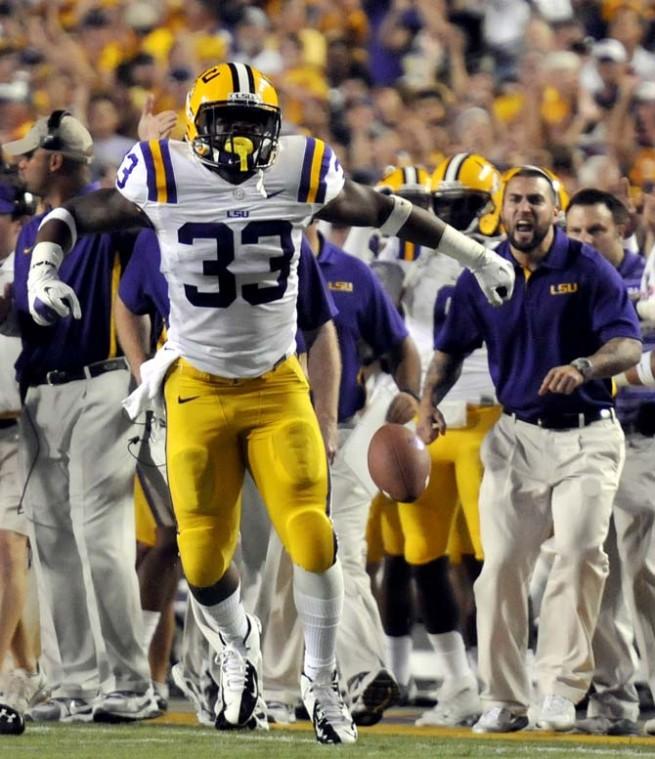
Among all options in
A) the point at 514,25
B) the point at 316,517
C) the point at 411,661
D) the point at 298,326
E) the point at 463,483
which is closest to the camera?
the point at 316,517

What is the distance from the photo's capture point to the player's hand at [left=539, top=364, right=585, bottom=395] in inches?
246

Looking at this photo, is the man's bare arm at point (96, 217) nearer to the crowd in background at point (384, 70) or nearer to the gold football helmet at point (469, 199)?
the gold football helmet at point (469, 199)

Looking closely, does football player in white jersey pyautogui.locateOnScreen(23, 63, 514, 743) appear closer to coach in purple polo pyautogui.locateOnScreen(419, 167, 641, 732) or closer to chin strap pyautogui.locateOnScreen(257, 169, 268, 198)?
chin strap pyautogui.locateOnScreen(257, 169, 268, 198)

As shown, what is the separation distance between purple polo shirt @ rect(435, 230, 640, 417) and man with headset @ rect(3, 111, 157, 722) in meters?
1.29

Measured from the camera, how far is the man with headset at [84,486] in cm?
662

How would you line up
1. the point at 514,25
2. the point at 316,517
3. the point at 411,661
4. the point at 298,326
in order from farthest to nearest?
the point at 514,25, the point at 411,661, the point at 298,326, the point at 316,517

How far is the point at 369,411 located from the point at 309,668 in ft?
6.15

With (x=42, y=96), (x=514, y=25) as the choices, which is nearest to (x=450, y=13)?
(x=514, y=25)

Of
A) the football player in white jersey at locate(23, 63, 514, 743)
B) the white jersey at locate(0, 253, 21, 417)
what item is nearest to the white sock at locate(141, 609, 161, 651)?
the white jersey at locate(0, 253, 21, 417)

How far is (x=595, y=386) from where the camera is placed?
6.65 meters

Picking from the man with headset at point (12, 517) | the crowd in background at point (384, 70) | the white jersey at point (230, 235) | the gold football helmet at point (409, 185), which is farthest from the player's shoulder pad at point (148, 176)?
the crowd in background at point (384, 70)

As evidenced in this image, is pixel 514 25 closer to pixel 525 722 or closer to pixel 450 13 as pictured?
pixel 450 13

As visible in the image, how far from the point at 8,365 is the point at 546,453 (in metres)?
1.85

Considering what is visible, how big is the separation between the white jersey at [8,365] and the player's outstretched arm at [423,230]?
1.53 m
